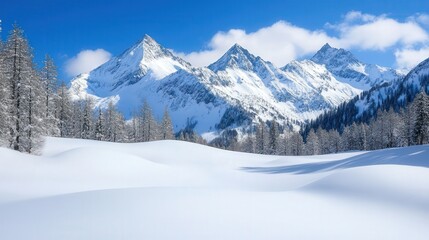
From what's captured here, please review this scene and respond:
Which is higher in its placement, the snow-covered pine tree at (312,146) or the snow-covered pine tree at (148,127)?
the snow-covered pine tree at (148,127)

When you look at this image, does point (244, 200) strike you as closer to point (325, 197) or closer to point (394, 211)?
point (325, 197)

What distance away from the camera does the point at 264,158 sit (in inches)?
1641

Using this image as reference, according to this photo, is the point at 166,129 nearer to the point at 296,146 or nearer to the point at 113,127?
the point at 113,127

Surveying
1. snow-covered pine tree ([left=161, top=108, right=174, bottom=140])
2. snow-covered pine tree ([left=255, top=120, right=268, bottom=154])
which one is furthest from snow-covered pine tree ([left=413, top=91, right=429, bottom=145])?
snow-covered pine tree ([left=161, top=108, right=174, bottom=140])

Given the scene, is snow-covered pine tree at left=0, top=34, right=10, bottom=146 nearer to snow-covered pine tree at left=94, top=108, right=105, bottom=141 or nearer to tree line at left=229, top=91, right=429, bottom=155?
snow-covered pine tree at left=94, top=108, right=105, bottom=141

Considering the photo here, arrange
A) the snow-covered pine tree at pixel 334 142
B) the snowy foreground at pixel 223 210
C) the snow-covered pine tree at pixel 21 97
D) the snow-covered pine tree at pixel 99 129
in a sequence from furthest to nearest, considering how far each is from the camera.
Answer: the snow-covered pine tree at pixel 334 142
the snow-covered pine tree at pixel 99 129
the snow-covered pine tree at pixel 21 97
the snowy foreground at pixel 223 210

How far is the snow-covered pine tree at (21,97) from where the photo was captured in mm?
26156

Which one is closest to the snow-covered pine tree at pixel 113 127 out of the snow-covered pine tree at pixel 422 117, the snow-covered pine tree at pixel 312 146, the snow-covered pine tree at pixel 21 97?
the snow-covered pine tree at pixel 21 97

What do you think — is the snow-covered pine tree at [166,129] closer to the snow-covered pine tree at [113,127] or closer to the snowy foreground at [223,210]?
the snow-covered pine tree at [113,127]

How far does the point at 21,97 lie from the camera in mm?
26547

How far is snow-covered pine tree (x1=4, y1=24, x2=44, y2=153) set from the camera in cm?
2616

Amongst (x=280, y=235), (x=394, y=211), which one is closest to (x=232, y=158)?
(x=394, y=211)

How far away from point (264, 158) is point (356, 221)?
3225 centimetres

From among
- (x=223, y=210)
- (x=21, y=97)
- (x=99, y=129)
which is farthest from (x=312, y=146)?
(x=223, y=210)
